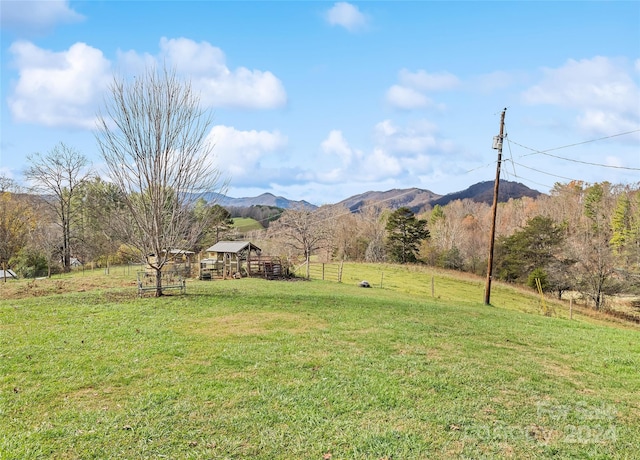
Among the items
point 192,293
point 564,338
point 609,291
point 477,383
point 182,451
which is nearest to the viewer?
point 182,451

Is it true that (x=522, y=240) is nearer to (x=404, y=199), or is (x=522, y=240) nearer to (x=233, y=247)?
(x=233, y=247)

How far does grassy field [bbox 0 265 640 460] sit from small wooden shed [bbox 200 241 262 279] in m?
15.0

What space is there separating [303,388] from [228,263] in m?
22.2

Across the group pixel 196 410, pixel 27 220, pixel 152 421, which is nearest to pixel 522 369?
pixel 196 410

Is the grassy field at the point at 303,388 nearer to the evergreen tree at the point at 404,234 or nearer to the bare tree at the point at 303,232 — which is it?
the bare tree at the point at 303,232

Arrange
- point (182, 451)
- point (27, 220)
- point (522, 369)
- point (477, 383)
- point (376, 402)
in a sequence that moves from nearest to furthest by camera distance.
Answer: point (182, 451) → point (376, 402) → point (477, 383) → point (522, 369) → point (27, 220)

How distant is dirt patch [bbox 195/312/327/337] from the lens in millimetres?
9297

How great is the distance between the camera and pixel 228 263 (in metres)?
26.9

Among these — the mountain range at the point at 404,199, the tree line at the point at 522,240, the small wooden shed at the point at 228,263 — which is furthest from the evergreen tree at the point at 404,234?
the small wooden shed at the point at 228,263

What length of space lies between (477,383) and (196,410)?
444 centimetres

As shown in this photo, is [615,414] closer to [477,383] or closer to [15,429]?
[477,383]

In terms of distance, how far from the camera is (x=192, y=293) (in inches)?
626

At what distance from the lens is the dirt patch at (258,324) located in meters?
9.30

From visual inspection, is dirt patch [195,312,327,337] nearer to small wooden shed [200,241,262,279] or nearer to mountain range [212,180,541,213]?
mountain range [212,180,541,213]
